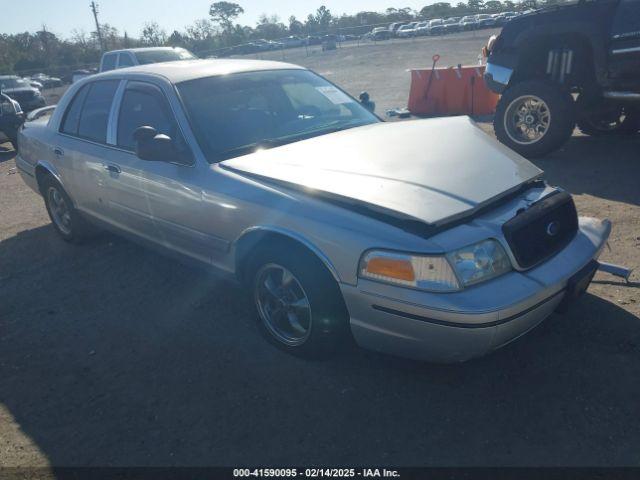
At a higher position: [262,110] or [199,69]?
[199,69]

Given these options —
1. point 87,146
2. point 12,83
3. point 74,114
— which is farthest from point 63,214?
point 12,83

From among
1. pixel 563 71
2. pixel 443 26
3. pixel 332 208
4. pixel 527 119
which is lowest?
pixel 527 119

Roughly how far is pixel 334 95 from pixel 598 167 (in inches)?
146

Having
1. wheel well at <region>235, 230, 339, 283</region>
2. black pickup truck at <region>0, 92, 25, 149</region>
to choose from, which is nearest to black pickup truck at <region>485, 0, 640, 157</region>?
wheel well at <region>235, 230, 339, 283</region>

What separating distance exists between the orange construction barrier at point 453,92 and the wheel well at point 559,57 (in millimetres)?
3095

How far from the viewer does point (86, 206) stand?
473 cm

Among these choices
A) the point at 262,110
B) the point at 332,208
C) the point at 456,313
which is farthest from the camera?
the point at 262,110

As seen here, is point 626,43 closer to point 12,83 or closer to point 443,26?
point 12,83

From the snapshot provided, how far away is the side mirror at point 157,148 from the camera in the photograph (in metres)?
3.32

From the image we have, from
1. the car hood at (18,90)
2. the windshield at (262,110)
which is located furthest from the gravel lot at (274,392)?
the car hood at (18,90)

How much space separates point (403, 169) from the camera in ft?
9.71

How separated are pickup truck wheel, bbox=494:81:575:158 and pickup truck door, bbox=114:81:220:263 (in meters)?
4.70

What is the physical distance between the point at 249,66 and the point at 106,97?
4.04 feet

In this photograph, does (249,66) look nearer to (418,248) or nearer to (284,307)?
(284,307)
